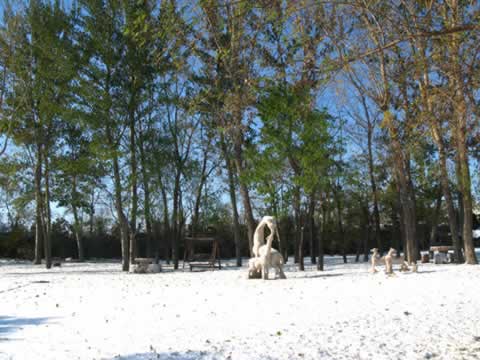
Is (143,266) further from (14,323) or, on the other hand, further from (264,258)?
(14,323)

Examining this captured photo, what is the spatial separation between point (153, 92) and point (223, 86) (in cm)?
528

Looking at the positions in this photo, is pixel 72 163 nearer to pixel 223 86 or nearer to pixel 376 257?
pixel 223 86

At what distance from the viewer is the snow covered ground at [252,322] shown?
15.3 feet

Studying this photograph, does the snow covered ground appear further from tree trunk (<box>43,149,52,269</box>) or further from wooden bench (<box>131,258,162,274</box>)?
tree trunk (<box>43,149,52,269</box>)

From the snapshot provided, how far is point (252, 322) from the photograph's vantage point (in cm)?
607

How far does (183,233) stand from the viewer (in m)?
32.8

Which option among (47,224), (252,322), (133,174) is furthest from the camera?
(47,224)

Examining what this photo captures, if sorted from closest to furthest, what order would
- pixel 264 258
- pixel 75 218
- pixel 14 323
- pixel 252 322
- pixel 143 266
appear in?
pixel 252 322 → pixel 14 323 → pixel 264 258 → pixel 143 266 → pixel 75 218

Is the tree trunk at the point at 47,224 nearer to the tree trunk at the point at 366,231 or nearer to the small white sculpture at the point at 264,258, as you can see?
the small white sculpture at the point at 264,258

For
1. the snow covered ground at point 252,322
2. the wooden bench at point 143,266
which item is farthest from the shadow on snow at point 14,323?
the wooden bench at point 143,266

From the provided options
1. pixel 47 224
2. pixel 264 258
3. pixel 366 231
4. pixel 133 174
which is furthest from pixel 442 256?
pixel 47 224

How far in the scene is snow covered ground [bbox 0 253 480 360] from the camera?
4652mm

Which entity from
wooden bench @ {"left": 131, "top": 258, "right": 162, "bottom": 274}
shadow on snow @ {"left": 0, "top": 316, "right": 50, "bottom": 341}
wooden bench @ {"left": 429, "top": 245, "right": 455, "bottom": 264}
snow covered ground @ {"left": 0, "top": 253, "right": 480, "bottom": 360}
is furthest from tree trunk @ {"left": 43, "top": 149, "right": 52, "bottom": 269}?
wooden bench @ {"left": 429, "top": 245, "right": 455, "bottom": 264}

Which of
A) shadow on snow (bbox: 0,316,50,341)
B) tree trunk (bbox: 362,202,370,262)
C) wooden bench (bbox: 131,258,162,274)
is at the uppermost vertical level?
tree trunk (bbox: 362,202,370,262)
